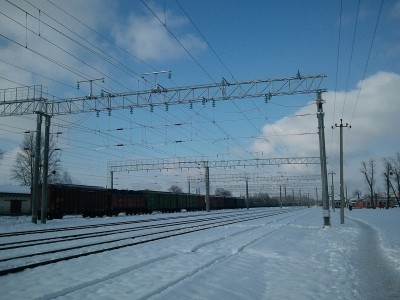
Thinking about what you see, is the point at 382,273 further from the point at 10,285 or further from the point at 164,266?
the point at 10,285

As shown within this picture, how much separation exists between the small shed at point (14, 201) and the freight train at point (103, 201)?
12342mm

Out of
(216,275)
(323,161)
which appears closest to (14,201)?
(323,161)

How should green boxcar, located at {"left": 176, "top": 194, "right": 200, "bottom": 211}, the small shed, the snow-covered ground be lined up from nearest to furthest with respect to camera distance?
the snow-covered ground < the small shed < green boxcar, located at {"left": 176, "top": 194, "right": 200, "bottom": 211}

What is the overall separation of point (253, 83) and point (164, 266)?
1539 cm

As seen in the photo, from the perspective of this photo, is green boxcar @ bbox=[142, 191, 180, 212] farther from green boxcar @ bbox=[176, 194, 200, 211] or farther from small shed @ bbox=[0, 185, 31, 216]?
small shed @ bbox=[0, 185, 31, 216]

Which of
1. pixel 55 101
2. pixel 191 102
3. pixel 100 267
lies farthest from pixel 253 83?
pixel 100 267

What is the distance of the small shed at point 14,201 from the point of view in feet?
147

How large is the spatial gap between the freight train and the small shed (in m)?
12.3

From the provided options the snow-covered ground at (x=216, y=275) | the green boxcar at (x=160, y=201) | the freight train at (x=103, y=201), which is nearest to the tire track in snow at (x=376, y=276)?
the snow-covered ground at (x=216, y=275)

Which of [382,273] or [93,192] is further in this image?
[93,192]

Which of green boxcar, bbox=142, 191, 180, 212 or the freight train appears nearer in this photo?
the freight train

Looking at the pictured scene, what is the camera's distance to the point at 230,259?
10.2 meters

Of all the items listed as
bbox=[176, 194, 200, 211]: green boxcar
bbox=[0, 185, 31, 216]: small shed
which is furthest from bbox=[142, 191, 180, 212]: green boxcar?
bbox=[0, 185, 31, 216]: small shed

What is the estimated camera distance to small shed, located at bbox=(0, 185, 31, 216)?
44875 mm
